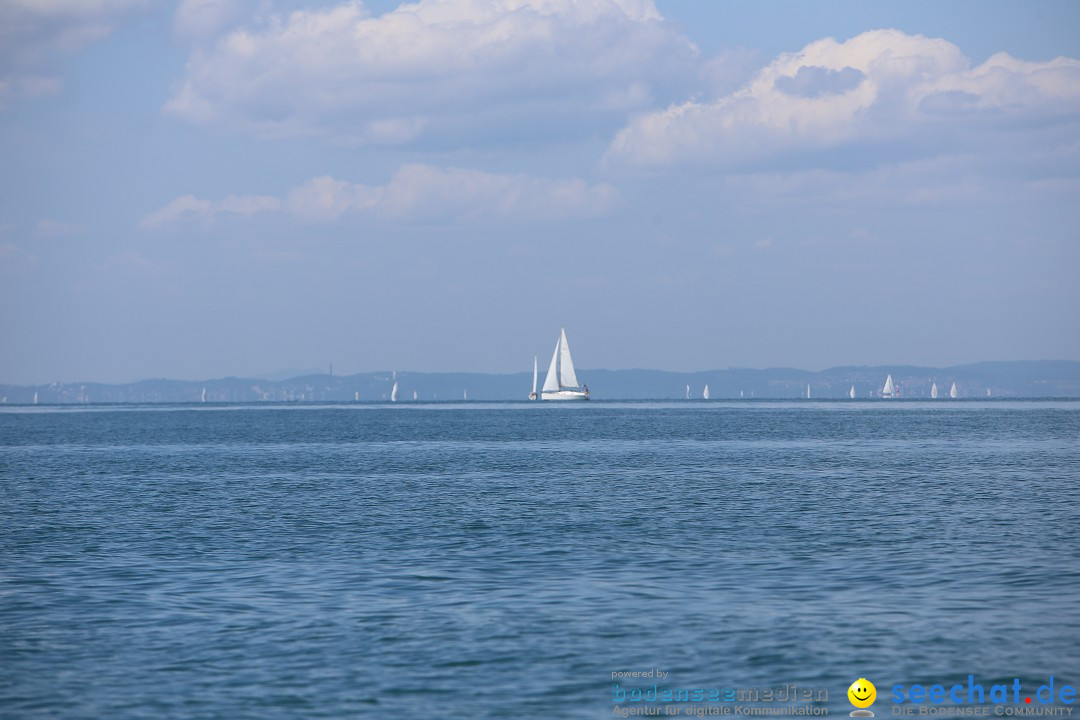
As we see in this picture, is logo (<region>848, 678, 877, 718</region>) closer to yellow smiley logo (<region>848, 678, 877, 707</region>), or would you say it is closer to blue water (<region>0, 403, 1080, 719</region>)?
yellow smiley logo (<region>848, 678, 877, 707</region>)

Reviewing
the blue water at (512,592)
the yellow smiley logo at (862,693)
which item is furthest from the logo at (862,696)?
the blue water at (512,592)

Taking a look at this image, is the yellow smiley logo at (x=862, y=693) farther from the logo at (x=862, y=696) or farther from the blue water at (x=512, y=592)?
the blue water at (x=512, y=592)

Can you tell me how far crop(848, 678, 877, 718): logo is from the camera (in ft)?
64.3

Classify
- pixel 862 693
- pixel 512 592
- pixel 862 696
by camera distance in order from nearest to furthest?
pixel 862 696, pixel 862 693, pixel 512 592

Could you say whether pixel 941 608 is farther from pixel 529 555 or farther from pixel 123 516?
pixel 123 516

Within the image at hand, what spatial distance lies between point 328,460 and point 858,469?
42923 mm

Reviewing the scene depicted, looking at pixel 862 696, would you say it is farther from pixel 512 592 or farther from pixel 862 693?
pixel 512 592

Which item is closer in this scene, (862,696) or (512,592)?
(862,696)

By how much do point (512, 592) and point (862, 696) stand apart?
12.0 m

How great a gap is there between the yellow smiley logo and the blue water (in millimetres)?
202

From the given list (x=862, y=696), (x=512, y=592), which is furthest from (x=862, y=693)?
(x=512, y=592)

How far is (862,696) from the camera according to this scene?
20312 millimetres

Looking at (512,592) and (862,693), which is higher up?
(862,693)

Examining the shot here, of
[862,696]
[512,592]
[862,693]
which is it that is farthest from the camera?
[512,592]
